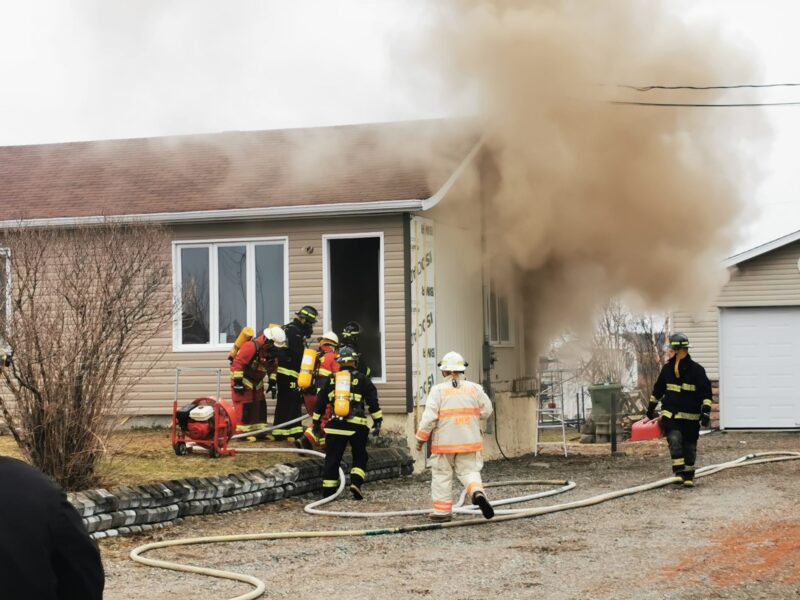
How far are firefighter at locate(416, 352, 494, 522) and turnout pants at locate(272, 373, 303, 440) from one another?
13.1ft

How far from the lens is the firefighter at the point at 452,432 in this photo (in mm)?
10820

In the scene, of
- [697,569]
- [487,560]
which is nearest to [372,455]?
[487,560]

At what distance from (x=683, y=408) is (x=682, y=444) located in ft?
1.42

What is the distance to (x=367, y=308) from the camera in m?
17.0

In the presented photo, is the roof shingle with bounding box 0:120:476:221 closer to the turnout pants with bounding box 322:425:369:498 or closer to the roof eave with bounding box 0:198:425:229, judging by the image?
the roof eave with bounding box 0:198:425:229

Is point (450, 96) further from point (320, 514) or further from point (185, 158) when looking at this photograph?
point (320, 514)

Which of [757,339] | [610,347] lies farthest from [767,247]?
[610,347]

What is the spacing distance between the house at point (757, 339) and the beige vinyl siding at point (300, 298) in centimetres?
1103

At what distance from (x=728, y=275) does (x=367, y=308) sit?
10325 mm

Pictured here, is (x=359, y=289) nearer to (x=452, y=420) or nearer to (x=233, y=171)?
(x=233, y=171)

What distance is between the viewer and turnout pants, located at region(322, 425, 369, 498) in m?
12.7

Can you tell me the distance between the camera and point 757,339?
957 inches

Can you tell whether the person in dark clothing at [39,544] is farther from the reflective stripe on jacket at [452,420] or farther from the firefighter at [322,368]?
the firefighter at [322,368]

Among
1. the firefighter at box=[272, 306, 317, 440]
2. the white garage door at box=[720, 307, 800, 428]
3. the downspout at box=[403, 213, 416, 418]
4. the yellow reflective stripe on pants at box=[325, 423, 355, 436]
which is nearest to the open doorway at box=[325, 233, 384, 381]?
the downspout at box=[403, 213, 416, 418]
